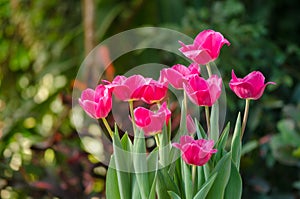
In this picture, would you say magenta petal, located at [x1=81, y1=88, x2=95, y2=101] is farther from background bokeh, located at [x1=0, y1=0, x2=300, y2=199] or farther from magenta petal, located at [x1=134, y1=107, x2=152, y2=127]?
background bokeh, located at [x1=0, y1=0, x2=300, y2=199]

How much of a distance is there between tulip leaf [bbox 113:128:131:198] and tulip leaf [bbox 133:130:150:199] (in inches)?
0.6

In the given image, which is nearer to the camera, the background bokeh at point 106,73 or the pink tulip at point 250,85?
the pink tulip at point 250,85

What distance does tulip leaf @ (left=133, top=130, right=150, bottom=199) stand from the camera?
67cm

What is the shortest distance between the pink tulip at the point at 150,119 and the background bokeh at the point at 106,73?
74 centimetres

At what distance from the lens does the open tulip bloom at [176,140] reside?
0.65m

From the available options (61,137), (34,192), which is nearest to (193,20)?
(61,137)

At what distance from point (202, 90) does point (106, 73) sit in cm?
105

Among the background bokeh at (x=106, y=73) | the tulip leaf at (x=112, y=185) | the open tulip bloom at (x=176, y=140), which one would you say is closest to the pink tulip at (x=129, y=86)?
the open tulip bloom at (x=176, y=140)

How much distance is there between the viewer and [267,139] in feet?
5.63

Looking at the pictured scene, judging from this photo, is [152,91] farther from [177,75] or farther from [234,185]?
[234,185]

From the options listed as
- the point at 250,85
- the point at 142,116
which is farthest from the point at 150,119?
the point at 250,85

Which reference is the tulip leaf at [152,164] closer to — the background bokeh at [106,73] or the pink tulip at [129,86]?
the pink tulip at [129,86]

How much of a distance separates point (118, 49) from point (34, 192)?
37.9 inches

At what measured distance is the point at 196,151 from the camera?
2.03 ft
